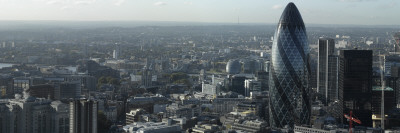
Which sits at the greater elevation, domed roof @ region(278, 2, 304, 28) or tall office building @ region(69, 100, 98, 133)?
domed roof @ region(278, 2, 304, 28)

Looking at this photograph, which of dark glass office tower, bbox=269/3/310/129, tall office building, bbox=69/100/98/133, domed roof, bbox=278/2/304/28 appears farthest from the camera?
domed roof, bbox=278/2/304/28

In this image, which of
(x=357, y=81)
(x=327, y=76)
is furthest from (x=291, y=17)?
(x=327, y=76)

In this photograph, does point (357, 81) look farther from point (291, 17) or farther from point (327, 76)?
point (327, 76)

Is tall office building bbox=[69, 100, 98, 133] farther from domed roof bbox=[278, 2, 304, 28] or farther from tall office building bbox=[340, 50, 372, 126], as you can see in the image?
tall office building bbox=[340, 50, 372, 126]

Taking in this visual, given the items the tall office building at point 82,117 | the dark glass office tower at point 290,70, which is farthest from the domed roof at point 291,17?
the tall office building at point 82,117

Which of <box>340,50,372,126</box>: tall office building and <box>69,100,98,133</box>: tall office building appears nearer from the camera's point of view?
<box>69,100,98,133</box>: tall office building

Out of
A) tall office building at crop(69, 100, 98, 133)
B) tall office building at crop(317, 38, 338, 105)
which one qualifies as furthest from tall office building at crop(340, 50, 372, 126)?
tall office building at crop(69, 100, 98, 133)

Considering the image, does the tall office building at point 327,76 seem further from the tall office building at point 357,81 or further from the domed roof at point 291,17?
the domed roof at point 291,17
